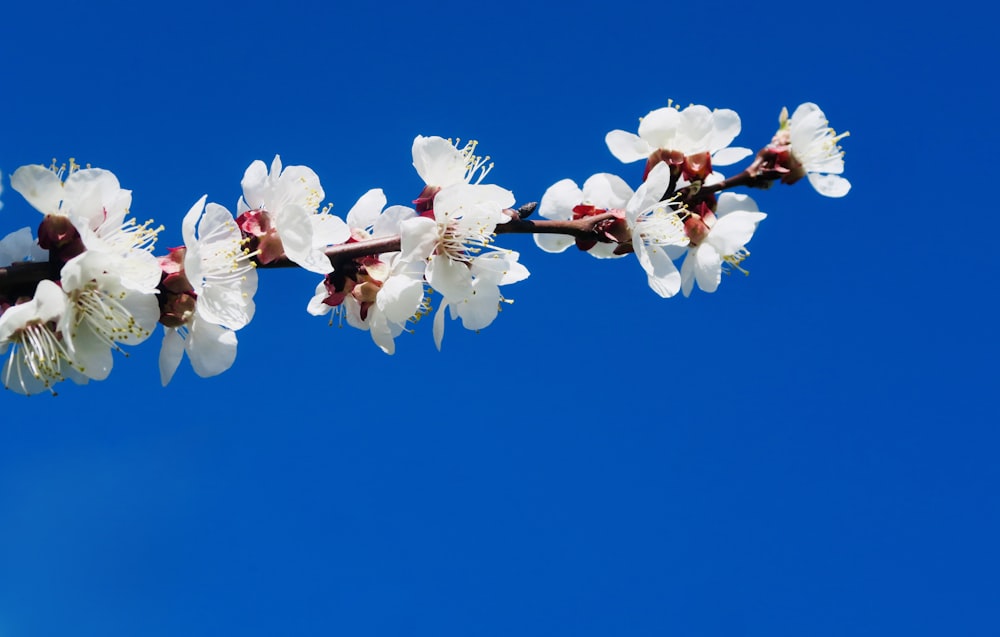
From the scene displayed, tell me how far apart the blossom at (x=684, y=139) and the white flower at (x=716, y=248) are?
0.44 feet

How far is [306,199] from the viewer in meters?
1.69

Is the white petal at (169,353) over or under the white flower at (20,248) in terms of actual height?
under

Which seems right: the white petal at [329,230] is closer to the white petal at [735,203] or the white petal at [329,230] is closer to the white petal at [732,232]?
the white petal at [732,232]

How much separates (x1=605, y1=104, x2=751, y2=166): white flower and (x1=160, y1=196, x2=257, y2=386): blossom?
100 centimetres

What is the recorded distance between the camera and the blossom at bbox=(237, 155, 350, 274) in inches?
60.8

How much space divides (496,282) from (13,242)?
37.2 inches

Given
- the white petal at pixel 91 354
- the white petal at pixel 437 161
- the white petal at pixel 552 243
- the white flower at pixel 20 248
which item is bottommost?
the white petal at pixel 91 354

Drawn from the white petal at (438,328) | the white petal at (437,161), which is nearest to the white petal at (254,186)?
the white petal at (437,161)

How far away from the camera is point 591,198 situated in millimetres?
1932

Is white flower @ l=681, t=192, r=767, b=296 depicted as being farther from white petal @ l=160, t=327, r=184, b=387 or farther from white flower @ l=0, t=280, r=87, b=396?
white flower @ l=0, t=280, r=87, b=396

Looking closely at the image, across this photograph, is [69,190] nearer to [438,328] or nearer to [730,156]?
[438,328]

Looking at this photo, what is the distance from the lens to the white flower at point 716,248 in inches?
76.3

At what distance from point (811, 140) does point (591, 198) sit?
62 centimetres

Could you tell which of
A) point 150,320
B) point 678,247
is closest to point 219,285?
point 150,320
